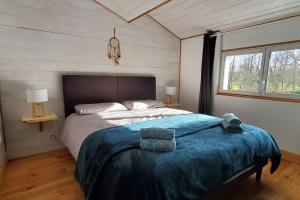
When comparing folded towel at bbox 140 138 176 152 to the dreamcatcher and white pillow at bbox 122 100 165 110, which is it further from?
the dreamcatcher

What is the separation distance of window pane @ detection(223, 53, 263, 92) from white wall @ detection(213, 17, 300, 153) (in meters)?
0.22

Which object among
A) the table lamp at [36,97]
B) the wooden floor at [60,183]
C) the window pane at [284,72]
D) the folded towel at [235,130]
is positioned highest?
the window pane at [284,72]

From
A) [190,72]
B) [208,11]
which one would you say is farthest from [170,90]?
[208,11]

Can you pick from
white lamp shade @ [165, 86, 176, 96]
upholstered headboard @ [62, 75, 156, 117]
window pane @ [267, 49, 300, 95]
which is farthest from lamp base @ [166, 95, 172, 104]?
window pane @ [267, 49, 300, 95]

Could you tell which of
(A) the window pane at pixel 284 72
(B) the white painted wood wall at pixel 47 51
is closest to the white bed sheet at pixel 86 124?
(B) the white painted wood wall at pixel 47 51

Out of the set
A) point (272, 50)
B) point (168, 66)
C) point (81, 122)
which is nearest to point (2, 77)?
point (81, 122)

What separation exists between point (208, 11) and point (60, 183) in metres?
3.21

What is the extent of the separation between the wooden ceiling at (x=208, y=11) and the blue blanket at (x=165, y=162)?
5.89 ft

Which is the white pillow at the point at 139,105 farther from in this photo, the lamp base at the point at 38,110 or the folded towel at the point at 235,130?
the folded towel at the point at 235,130

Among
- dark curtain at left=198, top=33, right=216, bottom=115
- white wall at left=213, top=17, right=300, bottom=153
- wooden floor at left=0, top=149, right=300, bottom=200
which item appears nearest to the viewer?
wooden floor at left=0, top=149, right=300, bottom=200

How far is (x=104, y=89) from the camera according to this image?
3.23 m

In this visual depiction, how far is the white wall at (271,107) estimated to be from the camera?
2668 millimetres

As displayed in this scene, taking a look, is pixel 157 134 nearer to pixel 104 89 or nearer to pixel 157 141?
pixel 157 141

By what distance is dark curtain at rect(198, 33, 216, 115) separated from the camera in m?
3.57
